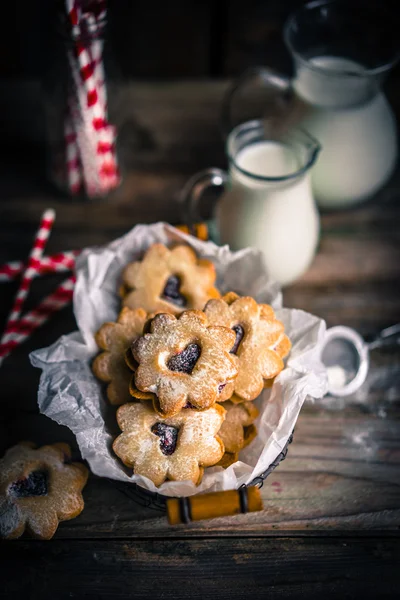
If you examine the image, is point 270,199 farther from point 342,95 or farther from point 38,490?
point 38,490

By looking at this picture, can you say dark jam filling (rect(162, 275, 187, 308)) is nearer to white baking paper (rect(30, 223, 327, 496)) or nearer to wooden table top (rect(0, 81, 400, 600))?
white baking paper (rect(30, 223, 327, 496))

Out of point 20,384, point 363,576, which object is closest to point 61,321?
point 20,384

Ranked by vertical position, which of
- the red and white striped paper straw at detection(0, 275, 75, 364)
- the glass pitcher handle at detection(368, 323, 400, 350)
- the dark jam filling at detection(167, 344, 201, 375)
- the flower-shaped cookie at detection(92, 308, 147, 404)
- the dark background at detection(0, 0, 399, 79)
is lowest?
the glass pitcher handle at detection(368, 323, 400, 350)

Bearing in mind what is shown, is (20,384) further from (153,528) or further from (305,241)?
(305,241)

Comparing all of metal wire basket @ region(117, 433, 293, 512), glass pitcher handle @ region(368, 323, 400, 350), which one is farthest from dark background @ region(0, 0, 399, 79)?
metal wire basket @ region(117, 433, 293, 512)

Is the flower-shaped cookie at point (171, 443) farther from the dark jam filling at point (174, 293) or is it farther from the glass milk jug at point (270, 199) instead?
the glass milk jug at point (270, 199)

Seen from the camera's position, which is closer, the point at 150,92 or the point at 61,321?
the point at 61,321

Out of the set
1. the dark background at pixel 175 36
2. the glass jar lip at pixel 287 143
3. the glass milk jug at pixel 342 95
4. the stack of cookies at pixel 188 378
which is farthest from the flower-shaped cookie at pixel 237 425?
the dark background at pixel 175 36
